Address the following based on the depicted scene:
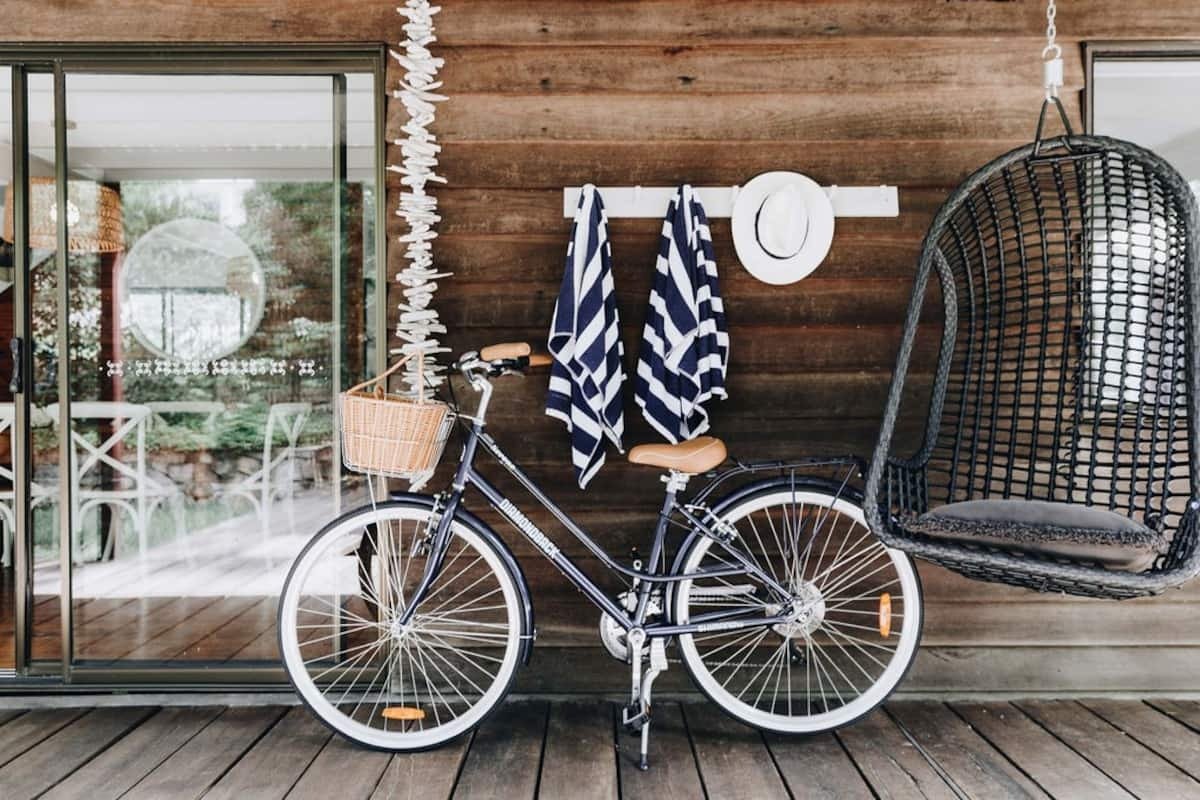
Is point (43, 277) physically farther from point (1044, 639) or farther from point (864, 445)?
point (1044, 639)

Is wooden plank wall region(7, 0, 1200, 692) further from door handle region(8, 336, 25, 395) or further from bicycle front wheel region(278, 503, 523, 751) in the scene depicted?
door handle region(8, 336, 25, 395)

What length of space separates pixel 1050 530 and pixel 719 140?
4.67 ft

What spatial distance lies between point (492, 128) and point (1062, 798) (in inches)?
90.2

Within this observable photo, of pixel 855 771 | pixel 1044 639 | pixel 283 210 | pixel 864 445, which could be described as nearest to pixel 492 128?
pixel 283 210

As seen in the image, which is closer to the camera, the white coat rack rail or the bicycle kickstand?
the bicycle kickstand

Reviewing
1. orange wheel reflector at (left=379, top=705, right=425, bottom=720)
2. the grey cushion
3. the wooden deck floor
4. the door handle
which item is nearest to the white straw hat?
the grey cushion

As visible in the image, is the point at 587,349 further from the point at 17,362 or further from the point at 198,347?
the point at 17,362

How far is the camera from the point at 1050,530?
1.69m

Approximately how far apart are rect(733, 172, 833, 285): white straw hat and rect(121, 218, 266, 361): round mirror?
5.39ft

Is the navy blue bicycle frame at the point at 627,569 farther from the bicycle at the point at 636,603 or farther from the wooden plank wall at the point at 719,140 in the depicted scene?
the wooden plank wall at the point at 719,140

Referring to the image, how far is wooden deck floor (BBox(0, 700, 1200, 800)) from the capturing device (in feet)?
6.27

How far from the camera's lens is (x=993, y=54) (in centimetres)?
246

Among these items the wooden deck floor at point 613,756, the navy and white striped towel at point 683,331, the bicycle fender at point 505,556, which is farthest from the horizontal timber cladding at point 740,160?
the bicycle fender at point 505,556

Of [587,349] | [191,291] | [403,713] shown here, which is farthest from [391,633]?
[191,291]
